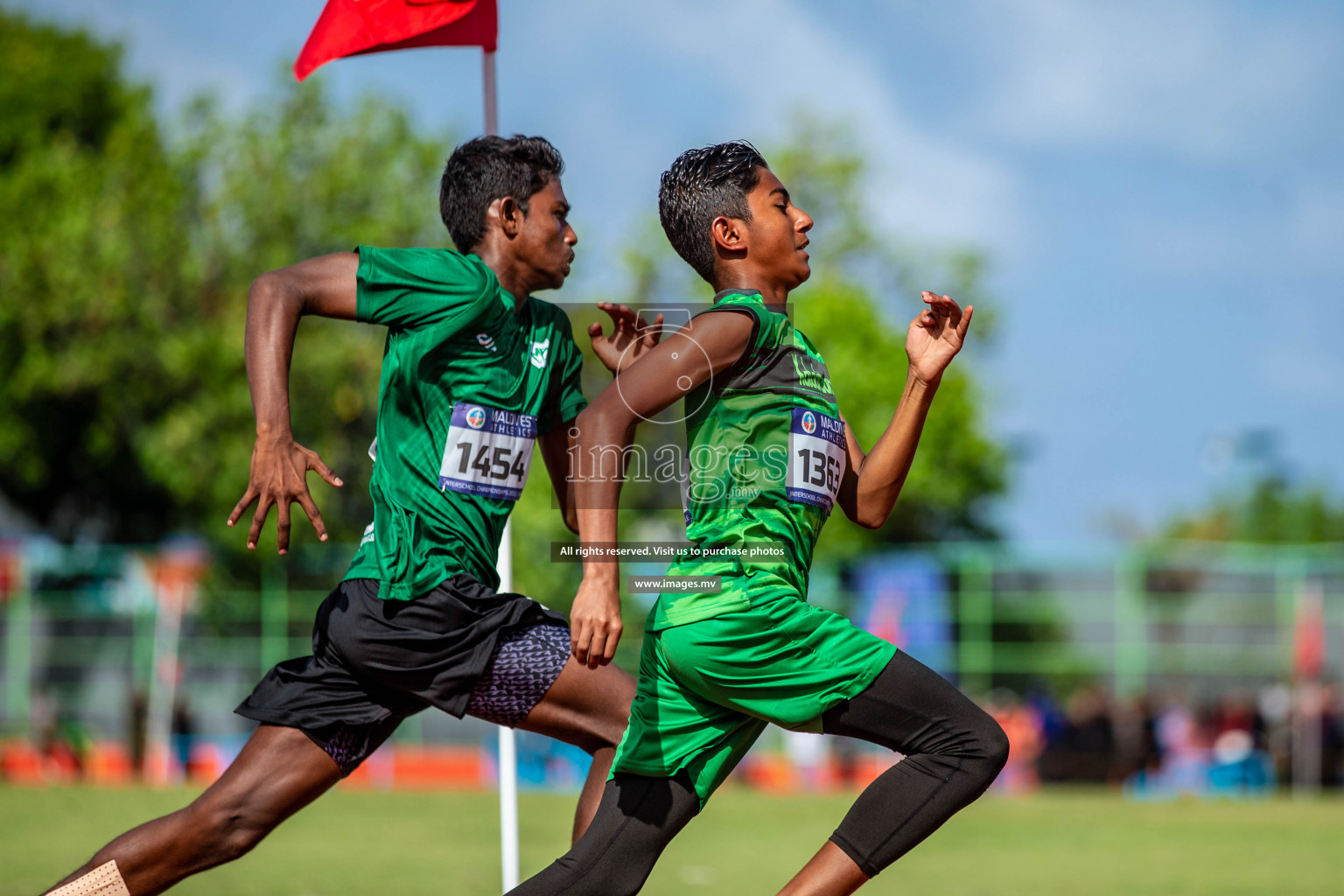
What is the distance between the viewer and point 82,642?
25828 mm

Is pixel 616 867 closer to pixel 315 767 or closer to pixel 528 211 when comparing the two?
pixel 315 767

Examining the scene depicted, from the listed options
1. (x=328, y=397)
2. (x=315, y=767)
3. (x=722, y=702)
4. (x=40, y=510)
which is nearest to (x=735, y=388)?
(x=722, y=702)

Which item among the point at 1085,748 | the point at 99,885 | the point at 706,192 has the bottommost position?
the point at 1085,748

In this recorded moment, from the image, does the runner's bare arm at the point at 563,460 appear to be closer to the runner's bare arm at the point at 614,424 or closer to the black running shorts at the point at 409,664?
the black running shorts at the point at 409,664

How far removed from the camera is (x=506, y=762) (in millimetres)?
5398

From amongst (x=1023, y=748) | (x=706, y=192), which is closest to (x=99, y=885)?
(x=706, y=192)

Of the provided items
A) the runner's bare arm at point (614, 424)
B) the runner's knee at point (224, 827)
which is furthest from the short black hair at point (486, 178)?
the runner's knee at point (224, 827)

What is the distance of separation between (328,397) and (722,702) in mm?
24192

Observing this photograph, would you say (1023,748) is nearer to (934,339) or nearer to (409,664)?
(934,339)

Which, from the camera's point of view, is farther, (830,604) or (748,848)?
(830,604)

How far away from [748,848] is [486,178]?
24.3 feet

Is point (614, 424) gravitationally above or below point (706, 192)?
below

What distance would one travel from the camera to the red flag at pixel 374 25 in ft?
18.0

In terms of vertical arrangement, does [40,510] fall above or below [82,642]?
above
